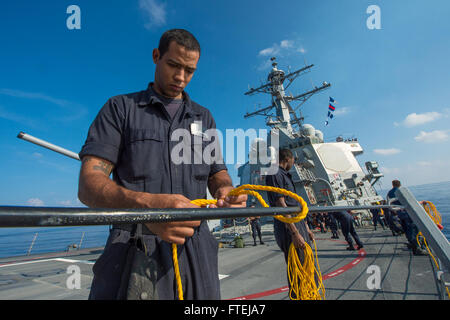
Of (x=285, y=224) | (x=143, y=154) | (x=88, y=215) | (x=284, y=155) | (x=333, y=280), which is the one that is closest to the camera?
(x=88, y=215)

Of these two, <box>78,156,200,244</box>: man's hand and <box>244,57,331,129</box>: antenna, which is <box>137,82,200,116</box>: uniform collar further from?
<box>244,57,331,129</box>: antenna

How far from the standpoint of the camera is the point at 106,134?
957 mm

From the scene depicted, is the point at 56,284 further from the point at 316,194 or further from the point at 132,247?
the point at 316,194

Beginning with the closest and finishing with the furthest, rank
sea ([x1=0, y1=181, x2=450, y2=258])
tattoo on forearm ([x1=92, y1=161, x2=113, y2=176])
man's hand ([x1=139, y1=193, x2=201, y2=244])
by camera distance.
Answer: man's hand ([x1=139, y1=193, x2=201, y2=244]), tattoo on forearm ([x1=92, y1=161, x2=113, y2=176]), sea ([x1=0, y1=181, x2=450, y2=258])

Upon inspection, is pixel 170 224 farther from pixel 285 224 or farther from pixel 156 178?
pixel 285 224

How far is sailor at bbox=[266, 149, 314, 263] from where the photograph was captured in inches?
92.6

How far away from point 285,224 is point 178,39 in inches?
93.0

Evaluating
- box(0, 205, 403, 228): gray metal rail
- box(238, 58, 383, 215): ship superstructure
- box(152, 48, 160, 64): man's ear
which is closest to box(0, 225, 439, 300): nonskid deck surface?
box(0, 205, 403, 228): gray metal rail

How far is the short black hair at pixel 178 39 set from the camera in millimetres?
1151

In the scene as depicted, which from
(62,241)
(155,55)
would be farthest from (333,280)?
(62,241)

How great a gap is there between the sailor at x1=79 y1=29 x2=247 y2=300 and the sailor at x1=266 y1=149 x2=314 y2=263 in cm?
151
